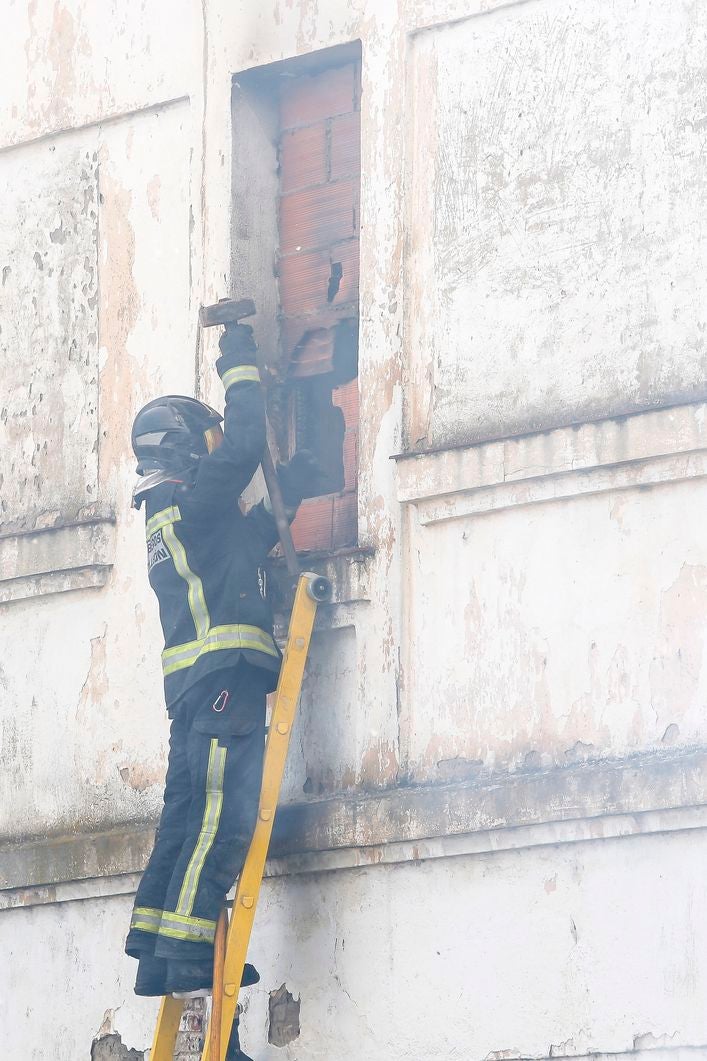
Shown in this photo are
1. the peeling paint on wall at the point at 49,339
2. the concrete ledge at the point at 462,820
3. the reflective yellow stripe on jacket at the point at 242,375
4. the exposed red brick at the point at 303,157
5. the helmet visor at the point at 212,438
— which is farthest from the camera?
the peeling paint on wall at the point at 49,339

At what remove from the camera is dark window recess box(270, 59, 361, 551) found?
8445 millimetres

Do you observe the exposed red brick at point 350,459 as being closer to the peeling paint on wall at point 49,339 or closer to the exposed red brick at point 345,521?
the exposed red brick at point 345,521

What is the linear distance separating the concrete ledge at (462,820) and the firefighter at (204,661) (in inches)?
14.7

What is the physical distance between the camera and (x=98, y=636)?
8.70 metres

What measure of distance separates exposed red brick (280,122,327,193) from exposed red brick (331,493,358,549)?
1.31 m

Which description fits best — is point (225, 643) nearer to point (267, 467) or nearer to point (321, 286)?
point (267, 467)

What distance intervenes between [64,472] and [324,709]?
173 centimetres

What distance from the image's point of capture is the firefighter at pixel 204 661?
734cm

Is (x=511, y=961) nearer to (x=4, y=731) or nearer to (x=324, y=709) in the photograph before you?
(x=324, y=709)

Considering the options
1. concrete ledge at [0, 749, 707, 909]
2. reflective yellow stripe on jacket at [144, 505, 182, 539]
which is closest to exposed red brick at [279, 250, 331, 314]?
reflective yellow stripe on jacket at [144, 505, 182, 539]

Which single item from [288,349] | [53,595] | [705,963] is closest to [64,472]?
[53,595]

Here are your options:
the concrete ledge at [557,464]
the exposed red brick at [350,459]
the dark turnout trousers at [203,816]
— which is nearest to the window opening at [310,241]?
the exposed red brick at [350,459]

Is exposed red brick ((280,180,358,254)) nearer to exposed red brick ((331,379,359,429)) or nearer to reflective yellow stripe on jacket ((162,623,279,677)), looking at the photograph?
exposed red brick ((331,379,359,429))

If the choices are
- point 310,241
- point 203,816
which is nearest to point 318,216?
point 310,241
